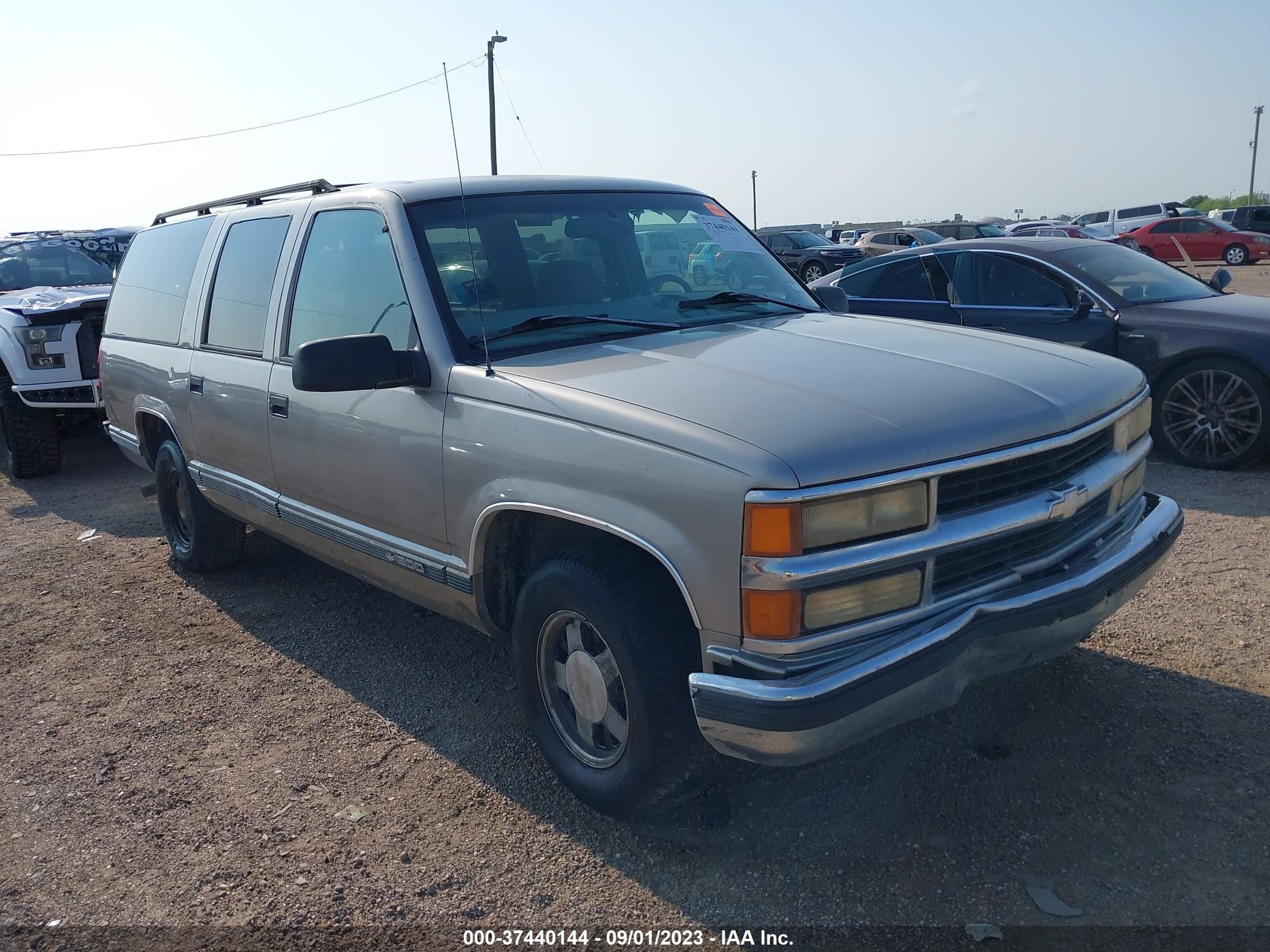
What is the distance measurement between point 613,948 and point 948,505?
1.39 m

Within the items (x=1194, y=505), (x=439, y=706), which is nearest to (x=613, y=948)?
(x=439, y=706)

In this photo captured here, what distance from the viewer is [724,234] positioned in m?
4.23

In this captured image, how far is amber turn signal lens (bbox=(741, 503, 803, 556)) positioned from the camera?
7.60 ft

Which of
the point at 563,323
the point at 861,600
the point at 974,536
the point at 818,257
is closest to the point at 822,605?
the point at 861,600

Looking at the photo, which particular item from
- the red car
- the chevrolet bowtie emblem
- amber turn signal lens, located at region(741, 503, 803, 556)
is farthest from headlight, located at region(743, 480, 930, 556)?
the red car

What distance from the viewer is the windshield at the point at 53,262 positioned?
31.3 feet

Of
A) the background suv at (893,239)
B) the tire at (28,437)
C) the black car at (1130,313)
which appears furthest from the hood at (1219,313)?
the background suv at (893,239)

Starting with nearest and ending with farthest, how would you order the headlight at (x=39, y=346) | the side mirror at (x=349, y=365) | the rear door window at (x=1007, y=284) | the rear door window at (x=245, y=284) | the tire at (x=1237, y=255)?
the side mirror at (x=349, y=365) < the rear door window at (x=245, y=284) < the rear door window at (x=1007, y=284) < the headlight at (x=39, y=346) < the tire at (x=1237, y=255)

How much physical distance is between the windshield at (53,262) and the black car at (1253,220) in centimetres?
3350

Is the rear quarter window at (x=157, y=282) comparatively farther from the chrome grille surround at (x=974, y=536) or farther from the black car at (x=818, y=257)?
the black car at (x=818, y=257)

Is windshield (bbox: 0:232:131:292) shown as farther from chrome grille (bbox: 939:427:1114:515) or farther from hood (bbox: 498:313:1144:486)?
chrome grille (bbox: 939:427:1114:515)

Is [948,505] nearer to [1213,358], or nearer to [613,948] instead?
[613,948]

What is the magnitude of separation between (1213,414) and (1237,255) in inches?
1008

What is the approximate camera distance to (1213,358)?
6.46 m
